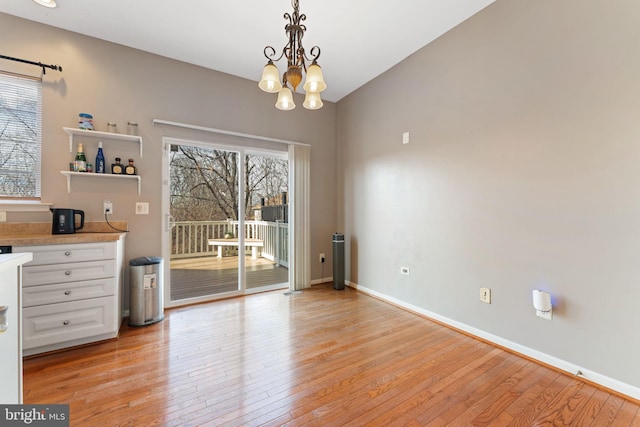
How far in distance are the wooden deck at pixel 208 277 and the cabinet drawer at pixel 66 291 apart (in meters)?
0.91

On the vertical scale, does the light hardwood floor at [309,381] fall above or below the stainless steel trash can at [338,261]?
below

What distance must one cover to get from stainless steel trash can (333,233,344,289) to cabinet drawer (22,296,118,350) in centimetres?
259

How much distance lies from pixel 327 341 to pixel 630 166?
2492mm

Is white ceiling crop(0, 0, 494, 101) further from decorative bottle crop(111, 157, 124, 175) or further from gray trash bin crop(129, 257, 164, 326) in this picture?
gray trash bin crop(129, 257, 164, 326)

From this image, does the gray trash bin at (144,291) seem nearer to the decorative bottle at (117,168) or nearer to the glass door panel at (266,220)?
the decorative bottle at (117,168)

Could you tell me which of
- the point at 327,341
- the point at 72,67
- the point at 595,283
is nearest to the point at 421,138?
the point at 595,283

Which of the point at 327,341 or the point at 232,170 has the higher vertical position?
the point at 232,170

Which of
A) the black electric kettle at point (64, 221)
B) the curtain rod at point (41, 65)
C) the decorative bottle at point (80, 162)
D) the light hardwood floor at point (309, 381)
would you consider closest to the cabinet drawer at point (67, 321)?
the light hardwood floor at point (309, 381)

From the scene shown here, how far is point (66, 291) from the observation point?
219cm

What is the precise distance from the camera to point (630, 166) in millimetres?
1681

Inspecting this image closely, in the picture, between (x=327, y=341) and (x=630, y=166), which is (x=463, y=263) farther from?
(x=327, y=341)

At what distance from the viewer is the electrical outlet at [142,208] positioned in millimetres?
2957

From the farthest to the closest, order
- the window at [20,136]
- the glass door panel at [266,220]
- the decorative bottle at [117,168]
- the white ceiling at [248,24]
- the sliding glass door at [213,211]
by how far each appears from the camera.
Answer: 1. the glass door panel at [266,220]
2. the sliding glass door at [213,211]
3. the decorative bottle at [117,168]
4. the window at [20,136]
5. the white ceiling at [248,24]

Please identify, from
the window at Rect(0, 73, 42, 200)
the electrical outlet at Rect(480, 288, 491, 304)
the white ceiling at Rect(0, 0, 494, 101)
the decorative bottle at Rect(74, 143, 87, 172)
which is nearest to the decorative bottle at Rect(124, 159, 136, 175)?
the decorative bottle at Rect(74, 143, 87, 172)
